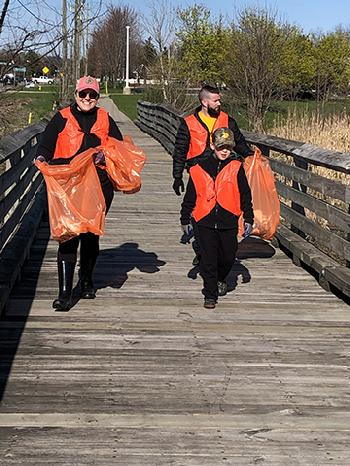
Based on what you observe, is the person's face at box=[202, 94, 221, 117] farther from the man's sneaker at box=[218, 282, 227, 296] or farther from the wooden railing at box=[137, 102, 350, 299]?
the man's sneaker at box=[218, 282, 227, 296]

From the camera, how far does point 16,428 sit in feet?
13.6

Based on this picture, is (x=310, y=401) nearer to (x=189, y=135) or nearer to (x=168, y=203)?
(x=189, y=135)

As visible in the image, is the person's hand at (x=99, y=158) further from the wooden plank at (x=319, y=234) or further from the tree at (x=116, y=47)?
the tree at (x=116, y=47)

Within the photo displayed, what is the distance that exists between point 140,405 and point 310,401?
88 centimetres

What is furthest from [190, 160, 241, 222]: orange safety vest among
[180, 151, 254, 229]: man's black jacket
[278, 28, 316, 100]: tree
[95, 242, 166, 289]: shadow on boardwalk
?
[278, 28, 316, 100]: tree

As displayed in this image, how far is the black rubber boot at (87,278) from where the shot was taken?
22.5 feet

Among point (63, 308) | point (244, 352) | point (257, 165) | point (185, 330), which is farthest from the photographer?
point (257, 165)

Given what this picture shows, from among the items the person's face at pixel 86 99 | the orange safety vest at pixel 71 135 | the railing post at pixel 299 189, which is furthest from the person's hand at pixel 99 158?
the railing post at pixel 299 189

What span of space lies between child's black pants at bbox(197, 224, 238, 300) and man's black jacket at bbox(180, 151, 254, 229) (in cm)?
6

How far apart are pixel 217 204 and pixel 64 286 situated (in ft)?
4.15

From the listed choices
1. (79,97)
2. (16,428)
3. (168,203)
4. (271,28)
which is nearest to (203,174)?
(79,97)

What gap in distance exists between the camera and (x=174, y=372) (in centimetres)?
508

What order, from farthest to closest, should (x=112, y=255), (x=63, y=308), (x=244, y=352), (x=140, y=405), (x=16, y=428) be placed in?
(x=112, y=255) → (x=63, y=308) → (x=244, y=352) → (x=140, y=405) → (x=16, y=428)

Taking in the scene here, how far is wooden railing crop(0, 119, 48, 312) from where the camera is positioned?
6.90m
